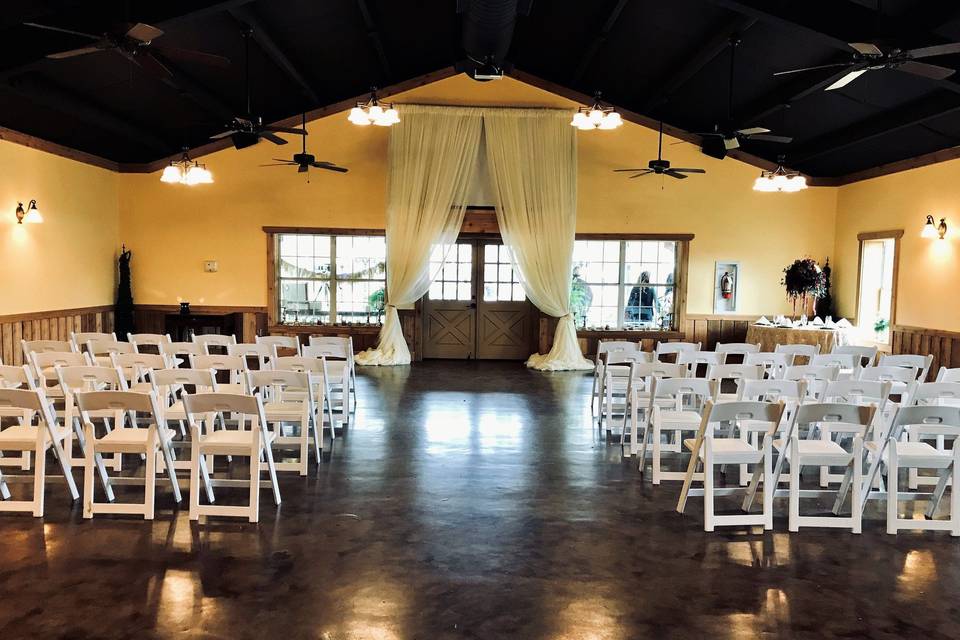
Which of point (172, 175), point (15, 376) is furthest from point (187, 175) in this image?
point (15, 376)

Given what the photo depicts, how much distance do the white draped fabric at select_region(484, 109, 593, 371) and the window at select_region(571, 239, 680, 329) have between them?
0.73 m

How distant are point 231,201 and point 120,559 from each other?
31.1 ft

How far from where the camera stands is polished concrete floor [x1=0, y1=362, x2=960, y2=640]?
323 cm

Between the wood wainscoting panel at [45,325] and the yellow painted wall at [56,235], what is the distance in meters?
0.12

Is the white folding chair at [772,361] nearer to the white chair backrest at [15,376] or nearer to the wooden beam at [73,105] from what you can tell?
the white chair backrest at [15,376]

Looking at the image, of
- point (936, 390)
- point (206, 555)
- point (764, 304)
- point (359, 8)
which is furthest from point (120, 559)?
point (764, 304)

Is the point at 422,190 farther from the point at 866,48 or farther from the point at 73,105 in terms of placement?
the point at 866,48

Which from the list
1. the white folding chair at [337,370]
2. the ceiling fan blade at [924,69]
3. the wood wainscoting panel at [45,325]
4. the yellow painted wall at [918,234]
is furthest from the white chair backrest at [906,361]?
the wood wainscoting panel at [45,325]

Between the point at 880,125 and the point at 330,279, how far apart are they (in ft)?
29.5

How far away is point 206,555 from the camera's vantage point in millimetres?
3924

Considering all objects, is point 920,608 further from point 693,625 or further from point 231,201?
point 231,201

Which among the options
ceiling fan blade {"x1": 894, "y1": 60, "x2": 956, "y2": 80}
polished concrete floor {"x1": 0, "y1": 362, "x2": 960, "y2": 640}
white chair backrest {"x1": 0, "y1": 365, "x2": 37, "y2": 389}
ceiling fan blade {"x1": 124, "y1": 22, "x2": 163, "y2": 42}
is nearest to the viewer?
polished concrete floor {"x1": 0, "y1": 362, "x2": 960, "y2": 640}

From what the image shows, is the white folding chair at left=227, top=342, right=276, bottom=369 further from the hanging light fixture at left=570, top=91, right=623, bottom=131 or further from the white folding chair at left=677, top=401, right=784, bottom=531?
the hanging light fixture at left=570, top=91, right=623, bottom=131

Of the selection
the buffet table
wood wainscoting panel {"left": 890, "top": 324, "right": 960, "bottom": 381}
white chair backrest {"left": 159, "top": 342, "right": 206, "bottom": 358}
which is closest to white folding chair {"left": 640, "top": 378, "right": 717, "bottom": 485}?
white chair backrest {"left": 159, "top": 342, "right": 206, "bottom": 358}
